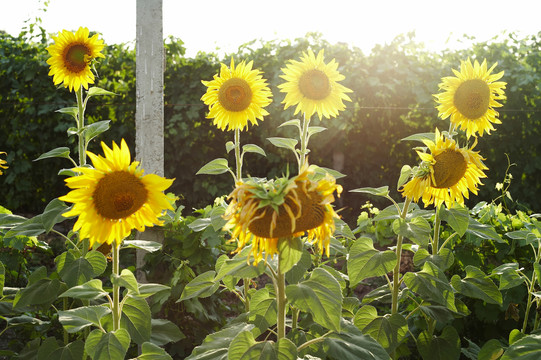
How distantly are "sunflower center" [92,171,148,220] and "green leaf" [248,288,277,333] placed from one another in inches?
23.3

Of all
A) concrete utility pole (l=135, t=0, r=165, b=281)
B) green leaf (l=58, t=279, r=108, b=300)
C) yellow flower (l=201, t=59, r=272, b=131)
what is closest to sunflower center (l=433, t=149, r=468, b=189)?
yellow flower (l=201, t=59, r=272, b=131)

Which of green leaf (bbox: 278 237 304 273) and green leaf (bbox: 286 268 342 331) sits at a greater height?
green leaf (bbox: 278 237 304 273)

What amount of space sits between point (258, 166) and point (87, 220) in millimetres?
4524

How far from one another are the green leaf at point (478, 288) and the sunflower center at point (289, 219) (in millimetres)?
1196

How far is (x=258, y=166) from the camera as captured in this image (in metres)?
6.43

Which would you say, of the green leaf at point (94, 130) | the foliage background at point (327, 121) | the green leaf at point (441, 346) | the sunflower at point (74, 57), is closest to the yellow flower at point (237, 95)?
the green leaf at point (94, 130)

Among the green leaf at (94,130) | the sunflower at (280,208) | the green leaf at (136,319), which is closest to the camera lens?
the sunflower at (280,208)

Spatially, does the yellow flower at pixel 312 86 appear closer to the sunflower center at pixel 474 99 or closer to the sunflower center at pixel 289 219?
the sunflower center at pixel 474 99

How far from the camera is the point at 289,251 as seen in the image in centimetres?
162

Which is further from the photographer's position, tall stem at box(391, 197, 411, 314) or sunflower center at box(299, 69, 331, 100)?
sunflower center at box(299, 69, 331, 100)

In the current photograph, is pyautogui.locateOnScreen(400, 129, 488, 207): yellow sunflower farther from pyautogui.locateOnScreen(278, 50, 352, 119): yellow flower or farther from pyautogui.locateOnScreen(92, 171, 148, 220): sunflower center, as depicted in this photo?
pyautogui.locateOnScreen(92, 171, 148, 220): sunflower center

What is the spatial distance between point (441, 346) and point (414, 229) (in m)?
0.63

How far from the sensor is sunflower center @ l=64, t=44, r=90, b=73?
278cm

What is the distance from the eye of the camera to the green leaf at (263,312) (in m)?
2.05
